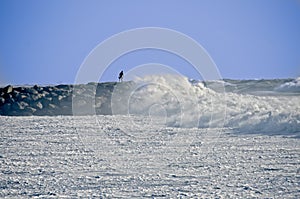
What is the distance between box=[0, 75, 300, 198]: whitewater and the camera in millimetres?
5387

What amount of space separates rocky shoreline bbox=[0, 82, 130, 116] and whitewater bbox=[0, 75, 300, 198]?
2.76m

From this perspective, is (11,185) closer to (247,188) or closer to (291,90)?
(247,188)

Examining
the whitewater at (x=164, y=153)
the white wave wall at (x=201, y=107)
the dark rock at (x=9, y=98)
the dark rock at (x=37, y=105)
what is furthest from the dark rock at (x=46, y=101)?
the whitewater at (x=164, y=153)

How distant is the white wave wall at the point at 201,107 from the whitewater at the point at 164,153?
0.04 m

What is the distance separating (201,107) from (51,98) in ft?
22.3

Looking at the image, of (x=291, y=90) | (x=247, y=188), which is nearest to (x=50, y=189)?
(x=247, y=188)

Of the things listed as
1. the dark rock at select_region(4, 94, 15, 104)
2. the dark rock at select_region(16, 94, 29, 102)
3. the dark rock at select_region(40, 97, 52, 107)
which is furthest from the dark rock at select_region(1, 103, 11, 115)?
the dark rock at select_region(40, 97, 52, 107)

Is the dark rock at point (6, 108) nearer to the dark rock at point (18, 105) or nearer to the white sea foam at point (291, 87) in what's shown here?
the dark rock at point (18, 105)

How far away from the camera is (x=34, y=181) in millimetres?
5922

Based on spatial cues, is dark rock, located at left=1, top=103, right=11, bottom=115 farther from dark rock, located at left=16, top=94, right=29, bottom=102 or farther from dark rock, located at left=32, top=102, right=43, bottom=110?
dark rock, located at left=32, top=102, right=43, bottom=110

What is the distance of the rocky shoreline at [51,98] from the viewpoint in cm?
1759

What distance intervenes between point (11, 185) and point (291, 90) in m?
15.8

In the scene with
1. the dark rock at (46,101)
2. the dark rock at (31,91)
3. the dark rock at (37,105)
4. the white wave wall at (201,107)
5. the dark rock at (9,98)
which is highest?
the dark rock at (31,91)

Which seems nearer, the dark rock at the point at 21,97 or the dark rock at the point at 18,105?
the dark rock at the point at 18,105
